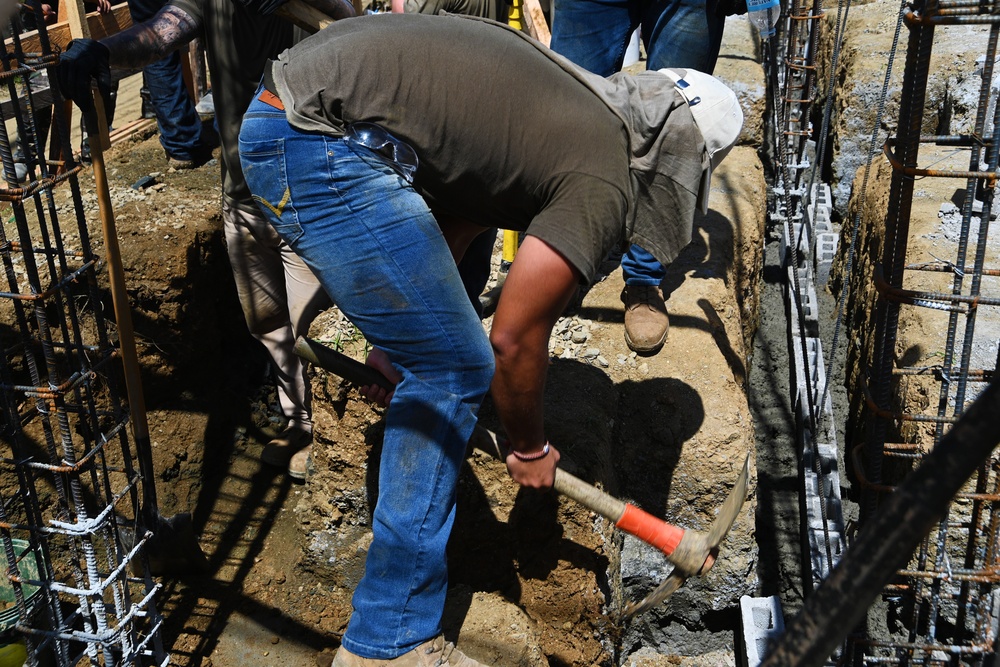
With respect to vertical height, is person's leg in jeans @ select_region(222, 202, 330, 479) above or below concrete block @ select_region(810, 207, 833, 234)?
above

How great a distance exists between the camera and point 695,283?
3.85 m

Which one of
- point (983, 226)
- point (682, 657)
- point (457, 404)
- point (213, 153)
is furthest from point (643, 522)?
point (213, 153)

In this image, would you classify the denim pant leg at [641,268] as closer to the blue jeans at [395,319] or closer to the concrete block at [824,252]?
the blue jeans at [395,319]

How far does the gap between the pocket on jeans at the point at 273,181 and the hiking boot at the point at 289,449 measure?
2.08 meters

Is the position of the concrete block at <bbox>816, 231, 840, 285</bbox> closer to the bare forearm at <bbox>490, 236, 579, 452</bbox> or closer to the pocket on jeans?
the bare forearm at <bbox>490, 236, 579, 452</bbox>

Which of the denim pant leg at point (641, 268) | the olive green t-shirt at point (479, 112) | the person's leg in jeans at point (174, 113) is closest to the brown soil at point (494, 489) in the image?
the denim pant leg at point (641, 268)

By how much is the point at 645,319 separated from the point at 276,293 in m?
1.43

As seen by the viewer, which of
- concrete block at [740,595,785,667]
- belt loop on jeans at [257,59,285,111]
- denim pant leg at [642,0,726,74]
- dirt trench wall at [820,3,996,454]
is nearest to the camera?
belt loop on jeans at [257,59,285,111]

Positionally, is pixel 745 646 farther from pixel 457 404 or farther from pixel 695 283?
→ pixel 457 404

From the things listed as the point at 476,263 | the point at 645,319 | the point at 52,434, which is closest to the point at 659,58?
the point at 645,319

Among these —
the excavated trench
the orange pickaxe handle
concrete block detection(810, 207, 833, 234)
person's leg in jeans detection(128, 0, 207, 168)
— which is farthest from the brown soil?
concrete block detection(810, 207, 833, 234)

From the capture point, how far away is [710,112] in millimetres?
2146

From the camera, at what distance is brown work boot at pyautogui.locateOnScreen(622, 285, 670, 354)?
11.1ft

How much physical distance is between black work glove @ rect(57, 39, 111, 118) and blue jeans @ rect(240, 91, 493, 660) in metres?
0.58
